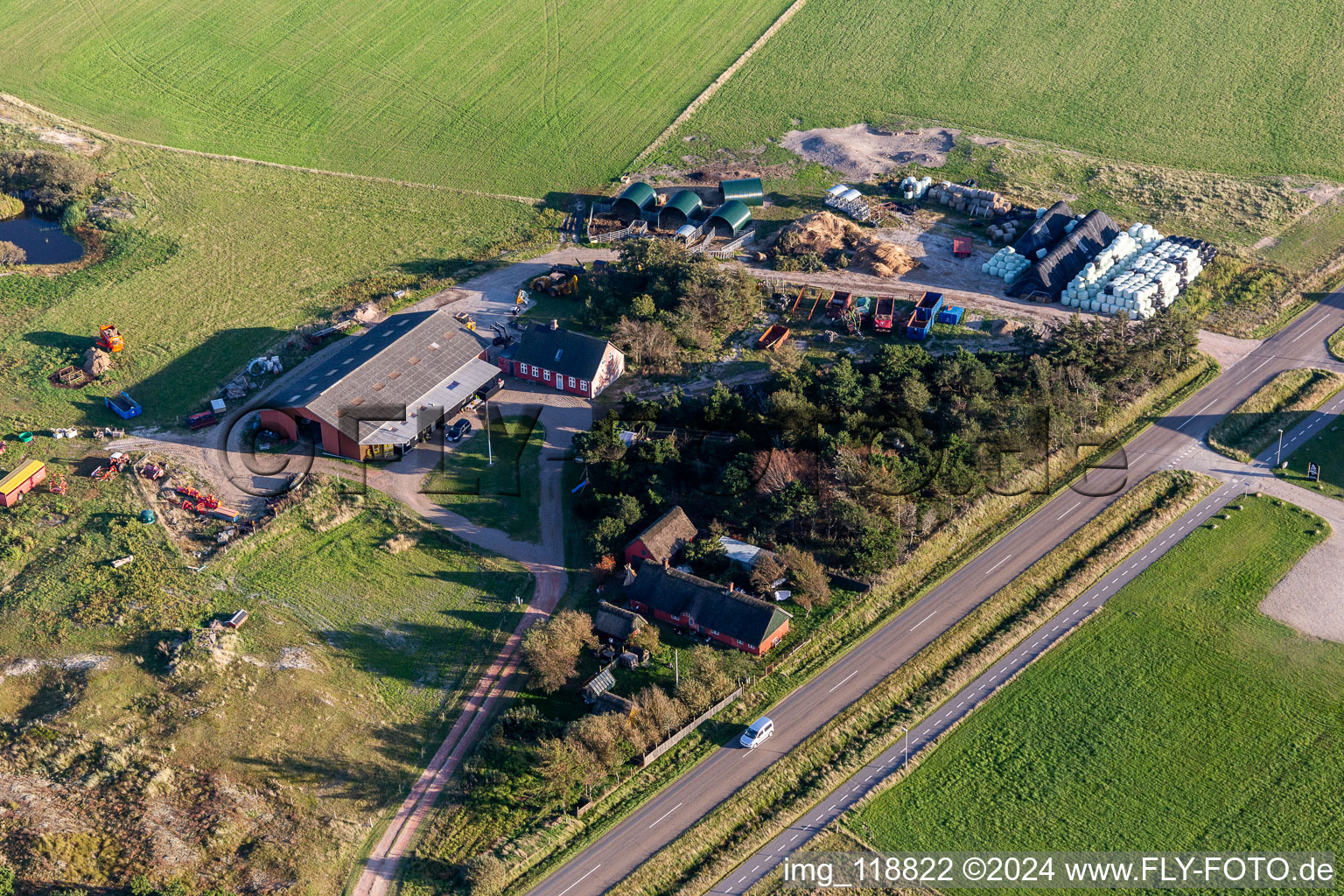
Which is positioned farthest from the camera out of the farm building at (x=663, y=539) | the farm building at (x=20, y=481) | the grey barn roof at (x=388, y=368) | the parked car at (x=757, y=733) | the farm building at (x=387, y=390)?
the grey barn roof at (x=388, y=368)

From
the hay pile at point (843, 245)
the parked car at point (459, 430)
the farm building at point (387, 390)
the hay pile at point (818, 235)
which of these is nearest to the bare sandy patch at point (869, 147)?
the hay pile at point (818, 235)

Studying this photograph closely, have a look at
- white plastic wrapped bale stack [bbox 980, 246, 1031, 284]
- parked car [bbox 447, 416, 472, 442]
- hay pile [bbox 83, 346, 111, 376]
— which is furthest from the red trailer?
hay pile [bbox 83, 346, 111, 376]

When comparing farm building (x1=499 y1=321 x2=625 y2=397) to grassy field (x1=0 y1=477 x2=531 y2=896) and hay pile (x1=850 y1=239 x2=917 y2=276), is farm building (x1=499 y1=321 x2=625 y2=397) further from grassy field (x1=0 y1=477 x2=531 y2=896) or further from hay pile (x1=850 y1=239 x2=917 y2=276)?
hay pile (x1=850 y1=239 x2=917 y2=276)

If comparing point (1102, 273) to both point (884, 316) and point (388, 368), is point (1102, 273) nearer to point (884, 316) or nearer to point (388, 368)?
point (884, 316)

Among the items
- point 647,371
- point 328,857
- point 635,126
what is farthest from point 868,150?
point 328,857

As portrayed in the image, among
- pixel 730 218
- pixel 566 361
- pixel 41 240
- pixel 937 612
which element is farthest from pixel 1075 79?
pixel 41 240

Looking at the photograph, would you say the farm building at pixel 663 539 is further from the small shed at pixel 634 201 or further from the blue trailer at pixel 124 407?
the small shed at pixel 634 201
